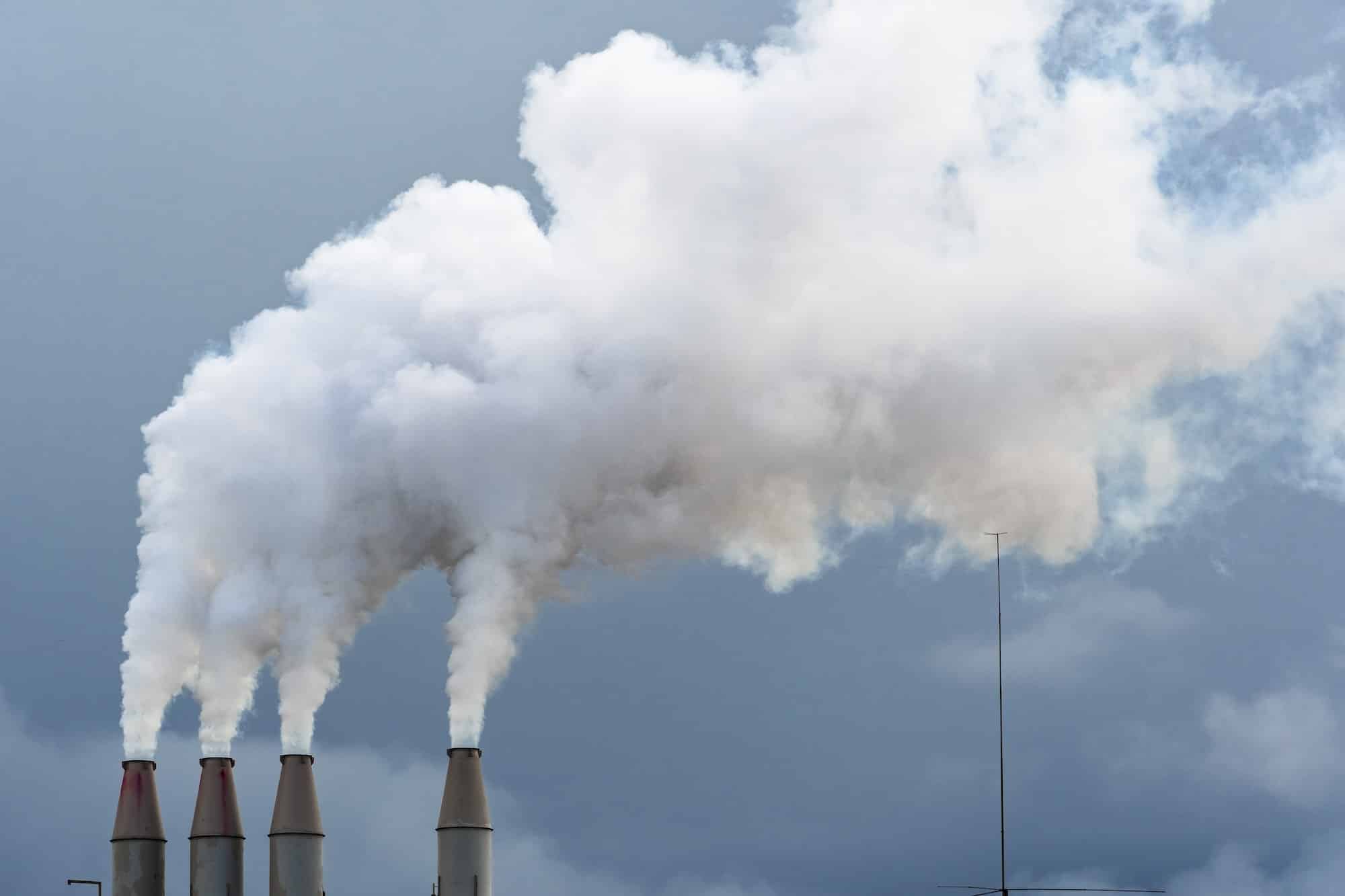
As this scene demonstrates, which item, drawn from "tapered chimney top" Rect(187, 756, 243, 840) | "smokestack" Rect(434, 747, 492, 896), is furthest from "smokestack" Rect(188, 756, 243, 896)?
"smokestack" Rect(434, 747, 492, 896)

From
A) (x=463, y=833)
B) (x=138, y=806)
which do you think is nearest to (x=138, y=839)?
(x=138, y=806)

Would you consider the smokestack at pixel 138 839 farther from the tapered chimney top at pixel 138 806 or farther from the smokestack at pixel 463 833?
the smokestack at pixel 463 833

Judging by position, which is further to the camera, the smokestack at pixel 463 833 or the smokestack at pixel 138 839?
the smokestack at pixel 138 839

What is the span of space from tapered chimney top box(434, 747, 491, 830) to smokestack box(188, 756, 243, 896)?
29.0 feet

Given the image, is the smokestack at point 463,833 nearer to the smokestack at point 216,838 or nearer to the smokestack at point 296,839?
the smokestack at point 296,839

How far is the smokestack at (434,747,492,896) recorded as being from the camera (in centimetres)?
8281

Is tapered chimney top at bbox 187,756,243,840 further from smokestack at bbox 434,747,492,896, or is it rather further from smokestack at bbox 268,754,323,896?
smokestack at bbox 434,747,492,896

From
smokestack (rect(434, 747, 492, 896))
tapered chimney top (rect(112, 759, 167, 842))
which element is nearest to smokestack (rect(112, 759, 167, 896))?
tapered chimney top (rect(112, 759, 167, 842))

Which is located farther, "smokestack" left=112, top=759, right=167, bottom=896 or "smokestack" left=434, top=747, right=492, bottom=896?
"smokestack" left=112, top=759, right=167, bottom=896

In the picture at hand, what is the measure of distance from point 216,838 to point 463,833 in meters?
9.92

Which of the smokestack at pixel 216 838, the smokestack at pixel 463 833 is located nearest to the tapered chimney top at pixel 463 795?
the smokestack at pixel 463 833

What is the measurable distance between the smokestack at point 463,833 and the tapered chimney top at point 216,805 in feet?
29.4

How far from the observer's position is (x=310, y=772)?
285 feet

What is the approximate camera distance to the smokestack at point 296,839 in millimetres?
85438
